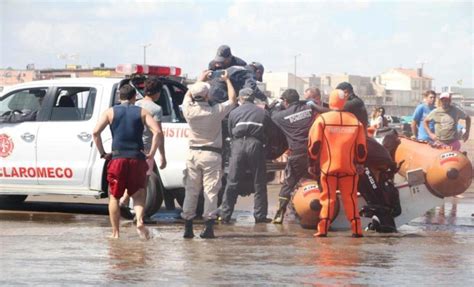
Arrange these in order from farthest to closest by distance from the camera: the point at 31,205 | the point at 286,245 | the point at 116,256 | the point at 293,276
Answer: the point at 31,205 → the point at 286,245 → the point at 116,256 → the point at 293,276

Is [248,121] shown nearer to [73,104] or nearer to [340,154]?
[340,154]

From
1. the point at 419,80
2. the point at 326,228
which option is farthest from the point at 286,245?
the point at 419,80

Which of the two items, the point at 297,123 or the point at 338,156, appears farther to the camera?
the point at 297,123

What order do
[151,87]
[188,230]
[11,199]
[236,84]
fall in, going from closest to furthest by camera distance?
[188,230], [151,87], [236,84], [11,199]

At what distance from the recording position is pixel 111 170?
10375 mm

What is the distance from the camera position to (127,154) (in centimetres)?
1036

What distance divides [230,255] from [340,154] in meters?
2.12

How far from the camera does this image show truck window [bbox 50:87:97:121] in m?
12.6

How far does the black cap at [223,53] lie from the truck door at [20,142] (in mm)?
2275

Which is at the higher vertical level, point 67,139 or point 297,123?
point 297,123

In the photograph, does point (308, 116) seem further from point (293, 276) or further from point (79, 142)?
point (293, 276)

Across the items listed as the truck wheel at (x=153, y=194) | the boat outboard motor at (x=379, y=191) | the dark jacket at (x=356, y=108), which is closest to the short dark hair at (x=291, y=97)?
the dark jacket at (x=356, y=108)

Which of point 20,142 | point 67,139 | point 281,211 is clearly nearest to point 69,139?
point 67,139

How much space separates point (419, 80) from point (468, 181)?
110m
